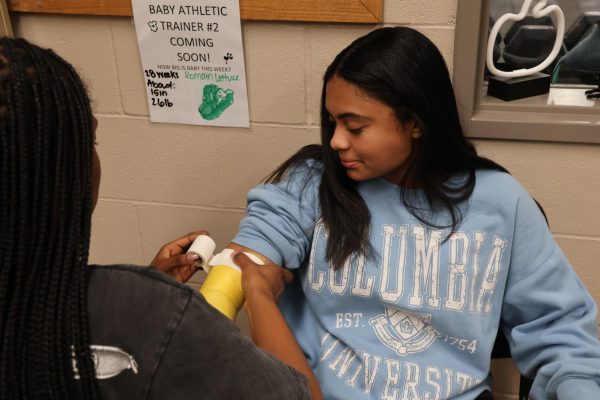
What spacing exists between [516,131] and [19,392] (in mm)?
1205

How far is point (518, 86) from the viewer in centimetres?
151

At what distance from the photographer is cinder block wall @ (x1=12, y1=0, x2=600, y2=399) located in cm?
149

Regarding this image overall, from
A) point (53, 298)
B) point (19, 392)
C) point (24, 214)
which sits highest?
point (24, 214)

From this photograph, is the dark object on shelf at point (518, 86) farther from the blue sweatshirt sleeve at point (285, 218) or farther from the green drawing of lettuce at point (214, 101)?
the green drawing of lettuce at point (214, 101)

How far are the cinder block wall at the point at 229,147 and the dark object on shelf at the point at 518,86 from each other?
0.42 feet

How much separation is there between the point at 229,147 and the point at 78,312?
3.19ft

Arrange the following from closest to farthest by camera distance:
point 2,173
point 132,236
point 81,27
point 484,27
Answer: point 2,173
point 484,27
point 81,27
point 132,236

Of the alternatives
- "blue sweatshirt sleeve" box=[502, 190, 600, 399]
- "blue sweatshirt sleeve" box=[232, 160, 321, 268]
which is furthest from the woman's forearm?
"blue sweatshirt sleeve" box=[502, 190, 600, 399]

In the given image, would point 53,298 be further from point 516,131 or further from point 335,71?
point 516,131

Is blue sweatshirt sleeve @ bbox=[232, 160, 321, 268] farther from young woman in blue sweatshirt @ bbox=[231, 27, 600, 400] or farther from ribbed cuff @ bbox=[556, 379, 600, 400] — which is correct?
ribbed cuff @ bbox=[556, 379, 600, 400]

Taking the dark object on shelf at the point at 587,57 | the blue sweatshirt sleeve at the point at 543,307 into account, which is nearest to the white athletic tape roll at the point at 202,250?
the blue sweatshirt sleeve at the point at 543,307

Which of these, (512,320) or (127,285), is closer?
(127,285)

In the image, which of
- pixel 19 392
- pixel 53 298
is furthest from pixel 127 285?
pixel 19 392

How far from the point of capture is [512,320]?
120 centimetres
